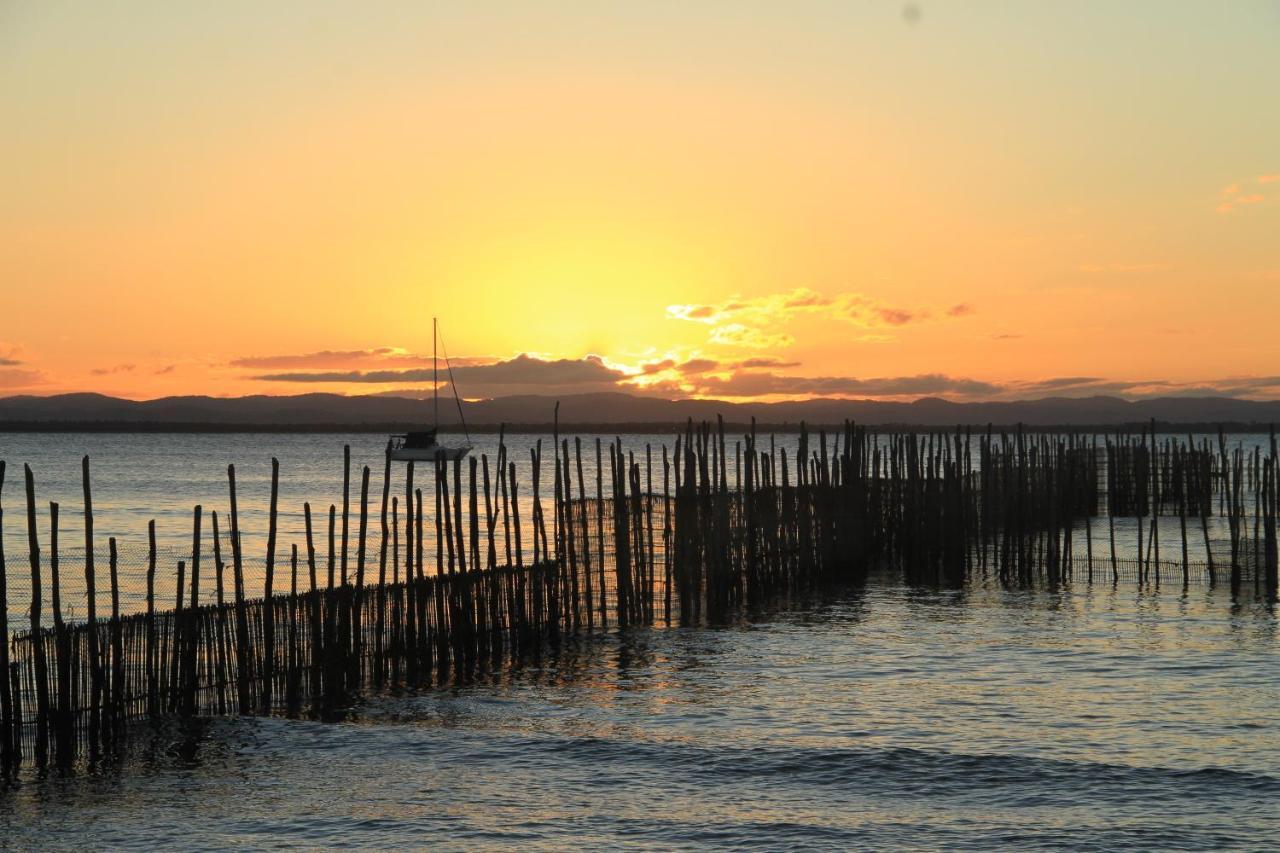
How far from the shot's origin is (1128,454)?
122 ft

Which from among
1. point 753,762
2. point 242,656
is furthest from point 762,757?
point 242,656

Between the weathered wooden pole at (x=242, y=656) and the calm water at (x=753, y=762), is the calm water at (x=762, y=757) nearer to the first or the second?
the calm water at (x=753, y=762)

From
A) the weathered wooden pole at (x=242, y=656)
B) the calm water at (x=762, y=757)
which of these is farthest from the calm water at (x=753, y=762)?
the weathered wooden pole at (x=242, y=656)

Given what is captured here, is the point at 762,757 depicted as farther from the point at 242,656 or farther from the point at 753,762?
the point at 242,656

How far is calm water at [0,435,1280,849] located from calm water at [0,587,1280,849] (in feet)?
0.09

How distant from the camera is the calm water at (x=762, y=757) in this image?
9.31 metres

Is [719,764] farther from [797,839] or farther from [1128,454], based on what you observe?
[1128,454]

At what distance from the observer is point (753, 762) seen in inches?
435

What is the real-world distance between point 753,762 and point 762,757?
0.52 feet

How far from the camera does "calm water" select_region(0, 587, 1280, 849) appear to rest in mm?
9297

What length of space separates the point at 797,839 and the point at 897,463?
1533 cm

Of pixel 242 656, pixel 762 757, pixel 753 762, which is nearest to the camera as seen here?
pixel 753 762

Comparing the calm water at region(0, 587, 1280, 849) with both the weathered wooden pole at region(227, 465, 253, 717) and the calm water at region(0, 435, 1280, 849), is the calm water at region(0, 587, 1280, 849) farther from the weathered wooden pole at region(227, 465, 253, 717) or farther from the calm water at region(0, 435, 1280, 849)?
the weathered wooden pole at region(227, 465, 253, 717)

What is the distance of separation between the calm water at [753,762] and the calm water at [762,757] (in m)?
0.03
